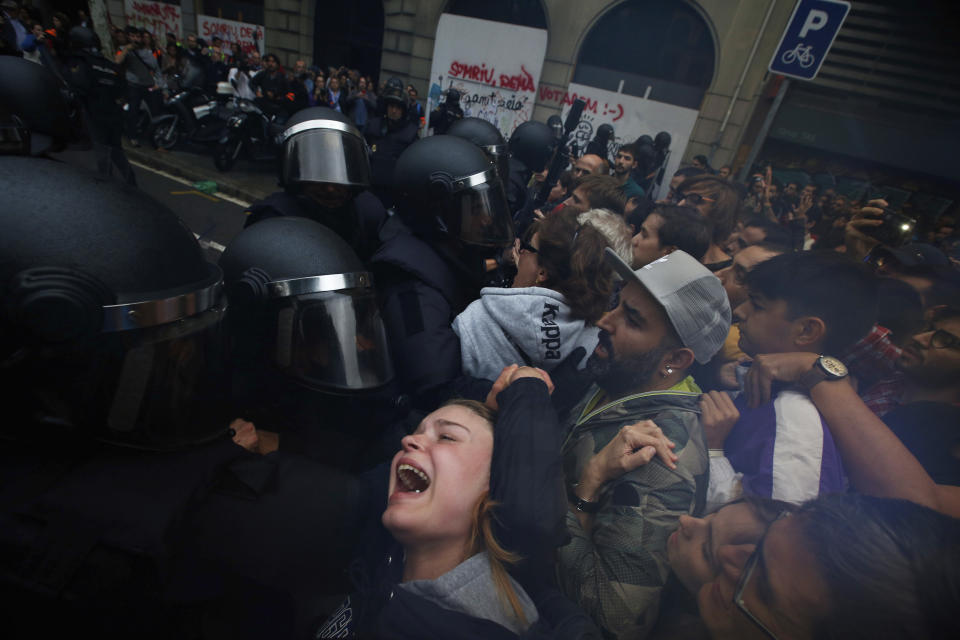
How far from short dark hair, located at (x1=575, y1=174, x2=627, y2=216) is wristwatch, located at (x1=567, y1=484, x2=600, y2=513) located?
7.78 feet

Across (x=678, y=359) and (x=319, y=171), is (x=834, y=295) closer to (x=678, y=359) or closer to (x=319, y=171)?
(x=678, y=359)

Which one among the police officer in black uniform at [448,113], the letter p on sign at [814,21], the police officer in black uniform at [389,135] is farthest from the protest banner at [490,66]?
the letter p on sign at [814,21]

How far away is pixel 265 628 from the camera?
1.20 metres

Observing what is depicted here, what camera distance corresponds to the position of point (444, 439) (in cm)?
131

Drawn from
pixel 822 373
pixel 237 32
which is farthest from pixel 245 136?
pixel 237 32

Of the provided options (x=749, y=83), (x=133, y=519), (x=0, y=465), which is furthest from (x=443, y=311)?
(x=749, y=83)

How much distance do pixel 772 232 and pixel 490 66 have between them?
10.3 metres

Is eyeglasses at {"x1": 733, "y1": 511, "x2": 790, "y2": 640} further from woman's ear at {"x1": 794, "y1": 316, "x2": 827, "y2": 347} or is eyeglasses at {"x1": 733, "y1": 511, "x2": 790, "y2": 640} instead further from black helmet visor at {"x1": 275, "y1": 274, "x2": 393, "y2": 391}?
black helmet visor at {"x1": 275, "y1": 274, "x2": 393, "y2": 391}

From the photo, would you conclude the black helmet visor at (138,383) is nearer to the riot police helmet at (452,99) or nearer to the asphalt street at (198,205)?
the asphalt street at (198,205)

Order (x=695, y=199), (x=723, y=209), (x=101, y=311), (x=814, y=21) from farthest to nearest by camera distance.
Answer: (x=814, y=21) < (x=695, y=199) < (x=723, y=209) < (x=101, y=311)

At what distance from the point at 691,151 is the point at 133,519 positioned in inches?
489


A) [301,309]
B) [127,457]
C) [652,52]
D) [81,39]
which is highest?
[652,52]

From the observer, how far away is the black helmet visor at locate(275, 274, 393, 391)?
4.70ft

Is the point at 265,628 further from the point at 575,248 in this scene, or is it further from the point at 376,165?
the point at 376,165
